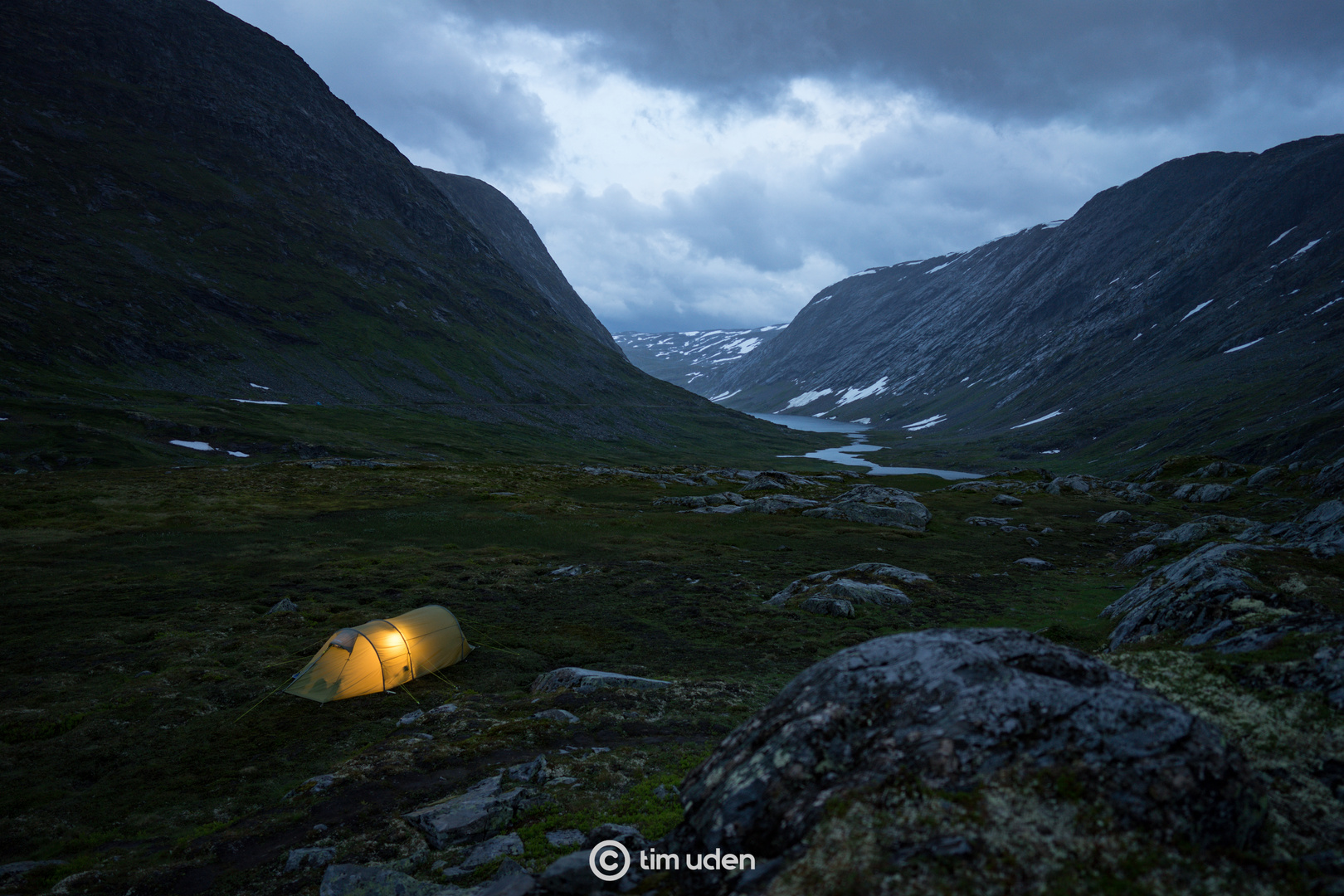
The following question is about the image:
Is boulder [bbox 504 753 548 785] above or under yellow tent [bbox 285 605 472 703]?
under

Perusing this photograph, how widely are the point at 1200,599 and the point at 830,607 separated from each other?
52.6 feet

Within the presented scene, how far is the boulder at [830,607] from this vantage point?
3133 centimetres

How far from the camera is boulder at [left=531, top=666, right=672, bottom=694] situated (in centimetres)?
2131

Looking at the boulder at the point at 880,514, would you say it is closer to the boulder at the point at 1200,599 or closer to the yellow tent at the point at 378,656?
the boulder at the point at 1200,599

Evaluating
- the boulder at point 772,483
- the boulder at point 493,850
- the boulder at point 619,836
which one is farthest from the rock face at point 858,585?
the boulder at point 772,483

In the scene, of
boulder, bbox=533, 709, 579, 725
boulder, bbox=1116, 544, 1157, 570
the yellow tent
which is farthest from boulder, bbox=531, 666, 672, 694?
boulder, bbox=1116, 544, 1157, 570

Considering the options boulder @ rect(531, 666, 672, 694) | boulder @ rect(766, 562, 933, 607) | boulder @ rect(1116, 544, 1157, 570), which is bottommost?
boulder @ rect(1116, 544, 1157, 570)

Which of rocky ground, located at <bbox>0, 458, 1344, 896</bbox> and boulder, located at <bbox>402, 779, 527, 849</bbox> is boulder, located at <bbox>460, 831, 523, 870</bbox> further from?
boulder, located at <bbox>402, 779, 527, 849</bbox>

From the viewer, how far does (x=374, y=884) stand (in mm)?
10523

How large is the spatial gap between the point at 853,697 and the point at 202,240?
770 ft

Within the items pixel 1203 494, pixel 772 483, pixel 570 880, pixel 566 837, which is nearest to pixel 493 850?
pixel 566 837

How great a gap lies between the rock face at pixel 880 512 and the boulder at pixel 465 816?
55174 millimetres

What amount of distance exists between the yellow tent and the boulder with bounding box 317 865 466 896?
1201 centimetres

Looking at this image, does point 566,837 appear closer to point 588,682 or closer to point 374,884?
point 374,884
